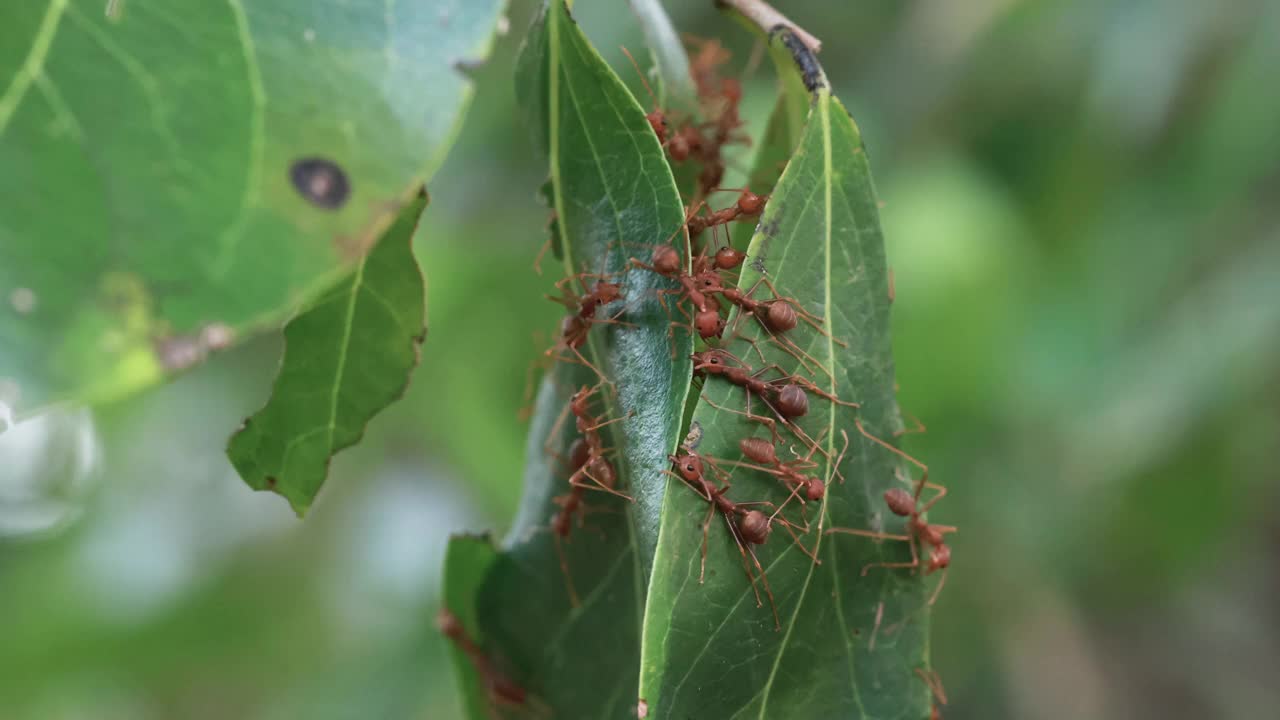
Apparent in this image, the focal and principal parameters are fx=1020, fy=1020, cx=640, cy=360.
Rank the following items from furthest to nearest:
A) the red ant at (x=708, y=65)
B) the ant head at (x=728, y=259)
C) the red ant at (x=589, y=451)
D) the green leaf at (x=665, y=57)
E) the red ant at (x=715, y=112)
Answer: the red ant at (x=708, y=65), the red ant at (x=715, y=112), the green leaf at (x=665, y=57), the ant head at (x=728, y=259), the red ant at (x=589, y=451)

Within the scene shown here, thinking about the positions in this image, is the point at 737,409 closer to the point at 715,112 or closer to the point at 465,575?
the point at 465,575

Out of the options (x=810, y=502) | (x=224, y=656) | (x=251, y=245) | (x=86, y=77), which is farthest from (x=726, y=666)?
(x=224, y=656)

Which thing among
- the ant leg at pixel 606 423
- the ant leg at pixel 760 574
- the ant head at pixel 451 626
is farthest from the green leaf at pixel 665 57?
the ant head at pixel 451 626

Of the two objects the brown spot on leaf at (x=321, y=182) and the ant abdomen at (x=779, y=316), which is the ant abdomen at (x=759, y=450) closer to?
the ant abdomen at (x=779, y=316)

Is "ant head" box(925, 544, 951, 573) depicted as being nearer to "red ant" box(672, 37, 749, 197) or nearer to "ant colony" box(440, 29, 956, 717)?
"ant colony" box(440, 29, 956, 717)

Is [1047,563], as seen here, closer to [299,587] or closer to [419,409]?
[419,409]
